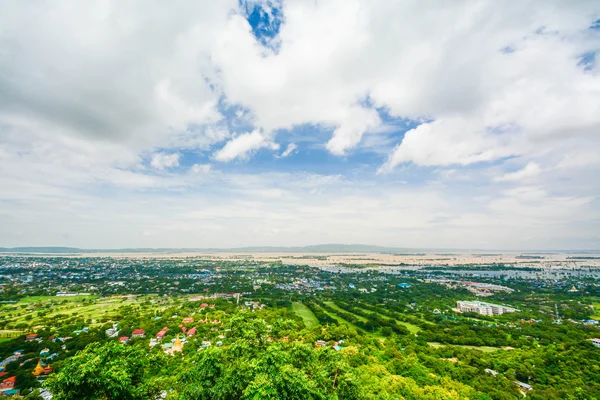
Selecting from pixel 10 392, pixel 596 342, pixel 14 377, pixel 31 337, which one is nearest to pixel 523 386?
pixel 596 342

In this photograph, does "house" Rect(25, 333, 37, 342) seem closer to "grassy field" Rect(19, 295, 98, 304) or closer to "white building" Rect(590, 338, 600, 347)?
"grassy field" Rect(19, 295, 98, 304)

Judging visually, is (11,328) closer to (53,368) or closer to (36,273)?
(53,368)

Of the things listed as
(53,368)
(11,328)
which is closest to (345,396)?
(53,368)

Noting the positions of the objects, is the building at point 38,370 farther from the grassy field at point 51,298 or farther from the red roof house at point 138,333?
the grassy field at point 51,298

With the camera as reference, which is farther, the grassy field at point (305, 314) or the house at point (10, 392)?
the grassy field at point (305, 314)

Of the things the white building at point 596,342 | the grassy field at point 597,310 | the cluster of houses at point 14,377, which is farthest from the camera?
the grassy field at point 597,310

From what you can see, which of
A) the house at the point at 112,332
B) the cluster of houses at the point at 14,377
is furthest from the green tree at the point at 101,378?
the house at the point at 112,332
